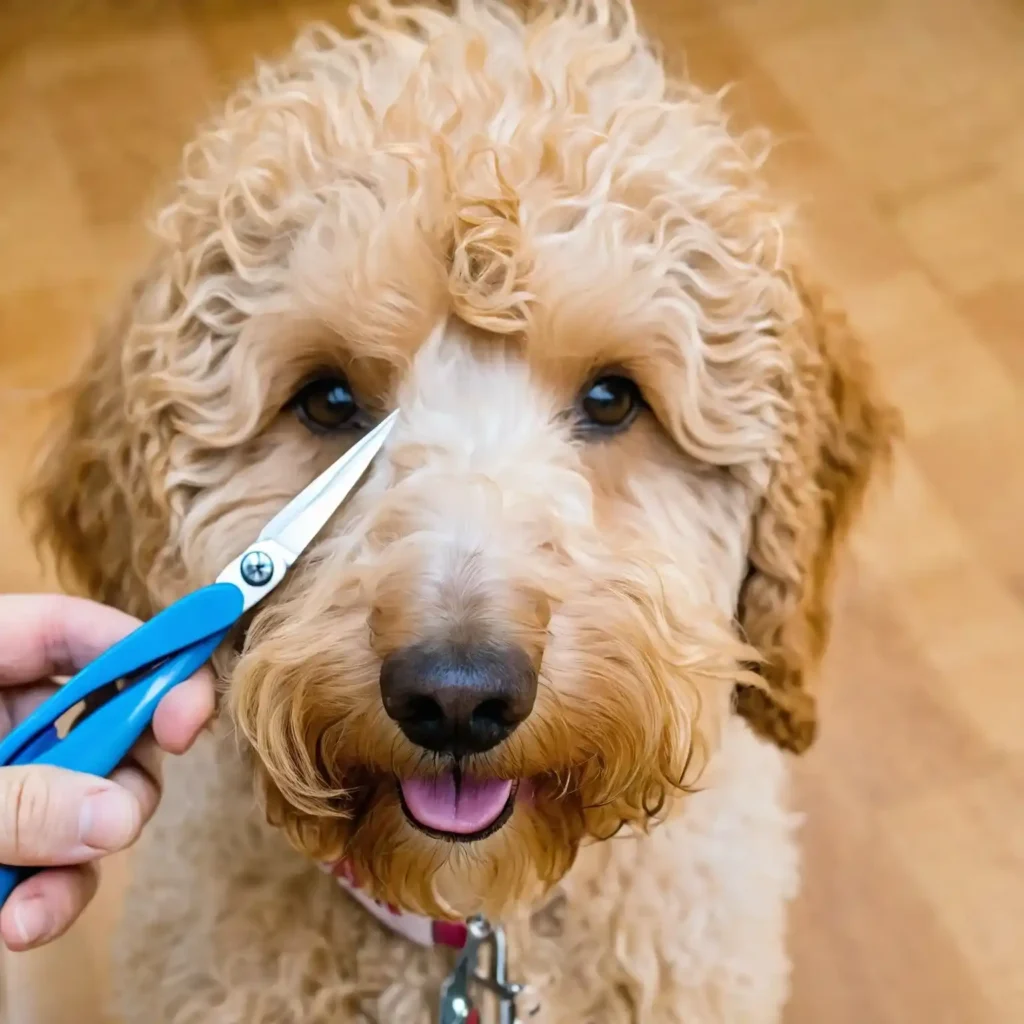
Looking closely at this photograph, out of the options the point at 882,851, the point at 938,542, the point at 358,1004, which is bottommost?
the point at 358,1004

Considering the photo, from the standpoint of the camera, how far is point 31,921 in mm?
1023

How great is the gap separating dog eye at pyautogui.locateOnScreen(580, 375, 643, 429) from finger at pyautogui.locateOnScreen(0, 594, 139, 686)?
0.44m

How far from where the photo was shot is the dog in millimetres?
1020

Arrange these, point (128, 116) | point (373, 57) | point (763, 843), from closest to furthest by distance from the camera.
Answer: point (373, 57), point (763, 843), point (128, 116)

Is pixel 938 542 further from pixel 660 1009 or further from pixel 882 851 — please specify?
pixel 660 1009

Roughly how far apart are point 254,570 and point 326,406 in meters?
0.20

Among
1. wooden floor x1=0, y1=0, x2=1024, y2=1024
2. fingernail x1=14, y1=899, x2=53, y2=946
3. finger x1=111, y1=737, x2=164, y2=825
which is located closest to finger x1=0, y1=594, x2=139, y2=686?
finger x1=111, y1=737, x2=164, y2=825

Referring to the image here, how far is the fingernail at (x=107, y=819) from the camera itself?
0.99 metres

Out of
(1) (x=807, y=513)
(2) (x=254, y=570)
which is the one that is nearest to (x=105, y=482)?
(2) (x=254, y=570)

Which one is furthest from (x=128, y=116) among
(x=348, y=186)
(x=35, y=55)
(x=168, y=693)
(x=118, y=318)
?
(x=168, y=693)

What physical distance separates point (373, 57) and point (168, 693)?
0.63 meters

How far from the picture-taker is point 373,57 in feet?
4.22

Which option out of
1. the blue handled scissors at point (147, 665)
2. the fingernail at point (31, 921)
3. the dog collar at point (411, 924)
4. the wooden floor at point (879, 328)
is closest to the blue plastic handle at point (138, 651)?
the blue handled scissors at point (147, 665)

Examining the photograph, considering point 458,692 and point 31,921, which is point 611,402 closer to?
point 458,692
